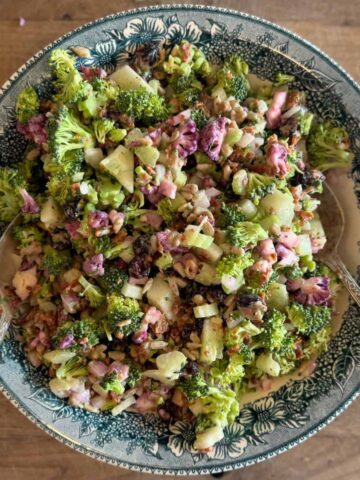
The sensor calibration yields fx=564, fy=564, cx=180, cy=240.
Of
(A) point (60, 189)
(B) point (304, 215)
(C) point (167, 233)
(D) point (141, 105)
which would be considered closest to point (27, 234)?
(A) point (60, 189)

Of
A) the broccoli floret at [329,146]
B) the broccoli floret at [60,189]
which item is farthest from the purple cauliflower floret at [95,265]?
the broccoli floret at [329,146]

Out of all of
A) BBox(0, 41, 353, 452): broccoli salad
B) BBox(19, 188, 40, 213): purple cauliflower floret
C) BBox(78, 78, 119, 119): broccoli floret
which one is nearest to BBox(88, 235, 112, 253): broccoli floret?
BBox(0, 41, 353, 452): broccoli salad

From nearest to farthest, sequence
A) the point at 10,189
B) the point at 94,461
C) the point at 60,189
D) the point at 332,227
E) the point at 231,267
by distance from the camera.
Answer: the point at 231,267, the point at 60,189, the point at 10,189, the point at 332,227, the point at 94,461

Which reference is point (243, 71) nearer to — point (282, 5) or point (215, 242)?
point (282, 5)

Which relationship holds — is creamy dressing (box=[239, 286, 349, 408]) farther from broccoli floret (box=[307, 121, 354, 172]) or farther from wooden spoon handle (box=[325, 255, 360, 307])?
broccoli floret (box=[307, 121, 354, 172])

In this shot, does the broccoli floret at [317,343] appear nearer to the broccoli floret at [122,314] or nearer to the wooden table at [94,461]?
the wooden table at [94,461]

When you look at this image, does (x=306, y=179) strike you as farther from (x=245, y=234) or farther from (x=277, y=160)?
(x=245, y=234)
